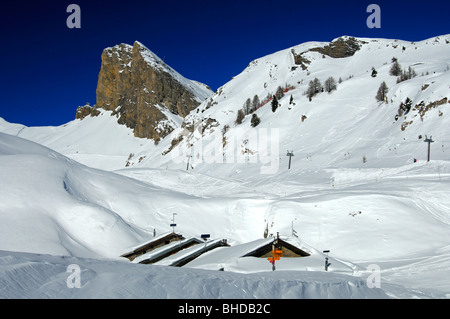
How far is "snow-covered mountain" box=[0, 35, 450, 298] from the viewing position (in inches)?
885

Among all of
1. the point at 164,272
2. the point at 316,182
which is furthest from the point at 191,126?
the point at 164,272

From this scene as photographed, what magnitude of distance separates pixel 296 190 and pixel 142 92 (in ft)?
399

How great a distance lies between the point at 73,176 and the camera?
34.6 meters

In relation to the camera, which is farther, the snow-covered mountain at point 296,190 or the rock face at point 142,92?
the rock face at point 142,92

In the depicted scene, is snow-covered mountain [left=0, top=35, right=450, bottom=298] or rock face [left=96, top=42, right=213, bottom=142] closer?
snow-covered mountain [left=0, top=35, right=450, bottom=298]

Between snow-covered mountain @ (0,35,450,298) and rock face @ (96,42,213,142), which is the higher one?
rock face @ (96,42,213,142)

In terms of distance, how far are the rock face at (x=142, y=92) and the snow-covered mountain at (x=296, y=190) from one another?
60.3 meters

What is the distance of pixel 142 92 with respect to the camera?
153 m

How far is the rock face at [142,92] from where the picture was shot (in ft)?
481

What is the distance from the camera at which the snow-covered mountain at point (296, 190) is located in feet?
73.7

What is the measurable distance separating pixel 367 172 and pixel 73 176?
2916cm

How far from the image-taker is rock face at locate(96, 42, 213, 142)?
146625 mm

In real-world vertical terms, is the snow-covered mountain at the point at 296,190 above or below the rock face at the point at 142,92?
below

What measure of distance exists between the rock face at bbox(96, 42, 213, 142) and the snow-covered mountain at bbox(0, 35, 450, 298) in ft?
198
